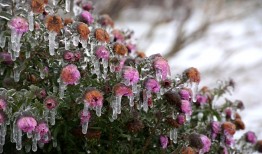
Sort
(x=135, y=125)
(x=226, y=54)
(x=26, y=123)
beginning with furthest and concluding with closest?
(x=226, y=54) → (x=135, y=125) → (x=26, y=123)

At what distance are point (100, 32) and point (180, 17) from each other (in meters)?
3.34

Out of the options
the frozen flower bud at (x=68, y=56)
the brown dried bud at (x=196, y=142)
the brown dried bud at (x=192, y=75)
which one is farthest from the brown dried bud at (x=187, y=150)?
the frozen flower bud at (x=68, y=56)

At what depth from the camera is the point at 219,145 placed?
3.50 feet

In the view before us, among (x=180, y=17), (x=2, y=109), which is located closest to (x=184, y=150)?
(x=2, y=109)

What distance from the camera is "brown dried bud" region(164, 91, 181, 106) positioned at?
91cm

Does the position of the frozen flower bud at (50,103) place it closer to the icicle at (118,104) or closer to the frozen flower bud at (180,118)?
the icicle at (118,104)

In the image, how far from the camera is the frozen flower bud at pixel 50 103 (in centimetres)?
83

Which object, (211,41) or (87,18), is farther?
(211,41)

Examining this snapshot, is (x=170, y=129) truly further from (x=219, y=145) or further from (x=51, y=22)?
(x=51, y=22)

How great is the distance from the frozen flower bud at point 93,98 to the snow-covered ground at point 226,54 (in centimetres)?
188

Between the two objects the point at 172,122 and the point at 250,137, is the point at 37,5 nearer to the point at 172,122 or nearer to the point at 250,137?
the point at 172,122

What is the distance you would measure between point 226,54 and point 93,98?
384 cm

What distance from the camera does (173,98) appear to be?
0.91m

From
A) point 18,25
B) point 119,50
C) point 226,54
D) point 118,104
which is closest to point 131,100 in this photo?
point 118,104
